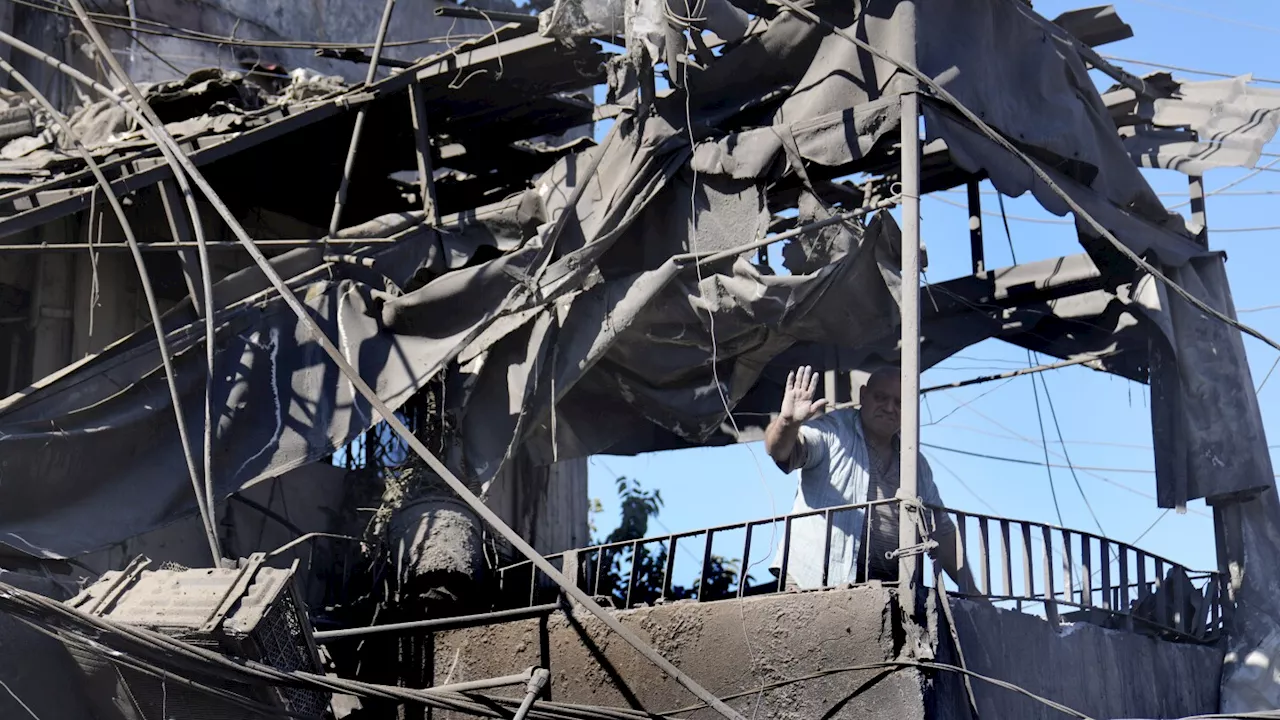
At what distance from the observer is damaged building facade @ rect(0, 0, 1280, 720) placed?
776 centimetres

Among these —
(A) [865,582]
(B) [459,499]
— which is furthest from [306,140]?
(A) [865,582]

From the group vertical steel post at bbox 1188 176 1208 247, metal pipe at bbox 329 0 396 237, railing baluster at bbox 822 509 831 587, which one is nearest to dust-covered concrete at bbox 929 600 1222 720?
railing baluster at bbox 822 509 831 587

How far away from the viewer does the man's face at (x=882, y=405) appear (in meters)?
8.70

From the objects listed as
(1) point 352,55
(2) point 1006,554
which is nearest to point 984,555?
(2) point 1006,554

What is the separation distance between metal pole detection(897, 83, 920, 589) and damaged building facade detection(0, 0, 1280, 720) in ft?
0.07

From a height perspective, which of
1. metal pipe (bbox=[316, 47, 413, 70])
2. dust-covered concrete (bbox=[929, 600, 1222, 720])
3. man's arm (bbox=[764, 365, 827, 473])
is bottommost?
dust-covered concrete (bbox=[929, 600, 1222, 720])

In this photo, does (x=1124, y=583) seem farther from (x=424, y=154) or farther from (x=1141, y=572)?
(x=424, y=154)

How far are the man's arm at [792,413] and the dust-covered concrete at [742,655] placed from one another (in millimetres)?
810

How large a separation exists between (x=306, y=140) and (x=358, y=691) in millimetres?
4379

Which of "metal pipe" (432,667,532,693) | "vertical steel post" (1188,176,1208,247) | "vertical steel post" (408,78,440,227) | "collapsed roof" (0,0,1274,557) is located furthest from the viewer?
"vertical steel post" (1188,176,1208,247)

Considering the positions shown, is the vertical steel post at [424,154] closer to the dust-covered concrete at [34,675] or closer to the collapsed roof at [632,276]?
the collapsed roof at [632,276]

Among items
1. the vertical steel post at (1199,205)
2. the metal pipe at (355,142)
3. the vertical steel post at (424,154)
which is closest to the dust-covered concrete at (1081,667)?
the vertical steel post at (1199,205)

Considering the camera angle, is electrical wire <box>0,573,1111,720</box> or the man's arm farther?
the man's arm

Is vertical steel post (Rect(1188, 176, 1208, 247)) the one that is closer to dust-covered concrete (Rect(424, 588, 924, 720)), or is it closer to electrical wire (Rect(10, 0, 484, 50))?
dust-covered concrete (Rect(424, 588, 924, 720))
